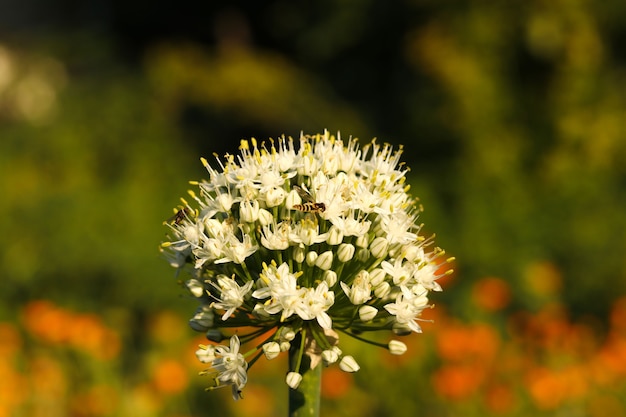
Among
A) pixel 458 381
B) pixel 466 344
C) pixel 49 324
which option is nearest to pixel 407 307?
pixel 458 381

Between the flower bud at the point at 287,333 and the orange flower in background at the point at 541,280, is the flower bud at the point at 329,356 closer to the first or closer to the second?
the flower bud at the point at 287,333

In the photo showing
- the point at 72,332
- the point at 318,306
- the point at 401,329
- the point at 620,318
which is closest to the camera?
the point at 318,306

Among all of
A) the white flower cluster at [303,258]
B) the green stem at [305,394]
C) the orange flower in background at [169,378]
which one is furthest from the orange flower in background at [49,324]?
the green stem at [305,394]

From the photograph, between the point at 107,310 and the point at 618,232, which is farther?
the point at 618,232

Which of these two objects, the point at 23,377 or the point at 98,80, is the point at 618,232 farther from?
the point at 98,80

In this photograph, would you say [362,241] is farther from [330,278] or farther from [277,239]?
[277,239]

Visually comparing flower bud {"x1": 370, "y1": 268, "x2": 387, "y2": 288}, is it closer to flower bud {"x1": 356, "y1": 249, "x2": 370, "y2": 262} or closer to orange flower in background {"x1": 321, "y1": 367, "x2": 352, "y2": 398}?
flower bud {"x1": 356, "y1": 249, "x2": 370, "y2": 262}

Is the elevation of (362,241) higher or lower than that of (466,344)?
lower

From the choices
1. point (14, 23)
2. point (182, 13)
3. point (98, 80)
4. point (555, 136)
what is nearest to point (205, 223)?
point (555, 136)
